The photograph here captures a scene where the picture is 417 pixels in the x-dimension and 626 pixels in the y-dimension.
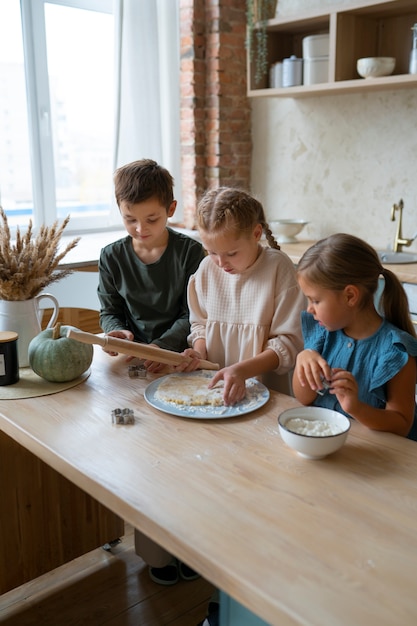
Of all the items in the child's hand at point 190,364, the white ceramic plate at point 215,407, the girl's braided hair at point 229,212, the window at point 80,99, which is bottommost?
the white ceramic plate at point 215,407

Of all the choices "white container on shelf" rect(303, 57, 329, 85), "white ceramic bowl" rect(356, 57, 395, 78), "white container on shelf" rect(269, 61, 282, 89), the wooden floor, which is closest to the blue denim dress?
the wooden floor

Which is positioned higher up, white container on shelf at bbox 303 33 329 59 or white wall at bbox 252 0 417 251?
white container on shelf at bbox 303 33 329 59

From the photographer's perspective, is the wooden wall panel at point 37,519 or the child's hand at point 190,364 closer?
the child's hand at point 190,364

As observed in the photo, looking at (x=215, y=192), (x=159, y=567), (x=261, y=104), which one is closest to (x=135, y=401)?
(x=215, y=192)

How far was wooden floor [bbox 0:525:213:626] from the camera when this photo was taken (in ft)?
5.98

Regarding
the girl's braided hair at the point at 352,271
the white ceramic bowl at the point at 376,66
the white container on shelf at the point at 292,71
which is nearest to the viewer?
the girl's braided hair at the point at 352,271

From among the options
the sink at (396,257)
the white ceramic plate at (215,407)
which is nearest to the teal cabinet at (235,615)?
the white ceramic plate at (215,407)

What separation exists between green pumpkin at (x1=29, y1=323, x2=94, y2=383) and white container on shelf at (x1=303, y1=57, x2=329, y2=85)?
7.66 ft

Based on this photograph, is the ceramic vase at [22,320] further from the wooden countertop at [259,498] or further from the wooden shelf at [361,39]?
the wooden shelf at [361,39]

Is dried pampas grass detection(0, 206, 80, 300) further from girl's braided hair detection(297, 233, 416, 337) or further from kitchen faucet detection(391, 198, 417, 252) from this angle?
kitchen faucet detection(391, 198, 417, 252)

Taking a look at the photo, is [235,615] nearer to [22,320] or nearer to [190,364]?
[190,364]

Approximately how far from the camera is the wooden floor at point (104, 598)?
1.82m

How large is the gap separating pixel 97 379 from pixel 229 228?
1.62ft

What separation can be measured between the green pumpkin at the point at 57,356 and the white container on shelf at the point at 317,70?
2.33 metres
